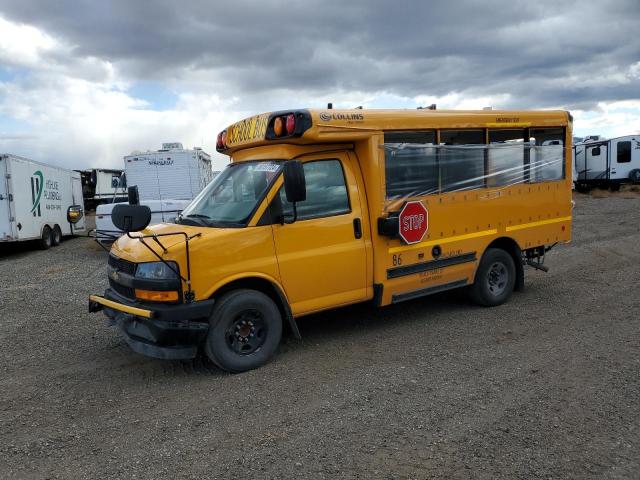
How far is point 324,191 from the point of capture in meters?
5.77

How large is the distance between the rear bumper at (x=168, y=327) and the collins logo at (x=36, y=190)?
12760 mm

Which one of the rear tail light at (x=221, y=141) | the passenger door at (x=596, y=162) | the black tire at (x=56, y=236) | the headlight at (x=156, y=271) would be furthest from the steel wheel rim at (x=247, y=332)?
the passenger door at (x=596, y=162)

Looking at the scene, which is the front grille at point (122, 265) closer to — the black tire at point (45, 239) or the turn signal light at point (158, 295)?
the turn signal light at point (158, 295)

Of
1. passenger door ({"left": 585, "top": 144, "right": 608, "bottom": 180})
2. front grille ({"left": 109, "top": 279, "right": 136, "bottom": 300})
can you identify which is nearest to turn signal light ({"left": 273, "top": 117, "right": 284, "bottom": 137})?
front grille ({"left": 109, "top": 279, "right": 136, "bottom": 300})

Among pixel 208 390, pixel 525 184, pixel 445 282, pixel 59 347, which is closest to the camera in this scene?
pixel 208 390

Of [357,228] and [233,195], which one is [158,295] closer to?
[233,195]

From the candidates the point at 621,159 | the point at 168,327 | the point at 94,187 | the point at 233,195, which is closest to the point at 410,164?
the point at 233,195

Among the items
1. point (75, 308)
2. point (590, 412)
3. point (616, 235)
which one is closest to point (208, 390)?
point (590, 412)

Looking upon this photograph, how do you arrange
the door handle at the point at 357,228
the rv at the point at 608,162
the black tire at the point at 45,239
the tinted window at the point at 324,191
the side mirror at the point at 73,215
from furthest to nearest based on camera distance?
the rv at the point at 608,162, the black tire at the point at 45,239, the side mirror at the point at 73,215, the door handle at the point at 357,228, the tinted window at the point at 324,191

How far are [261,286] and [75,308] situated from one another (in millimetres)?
4177

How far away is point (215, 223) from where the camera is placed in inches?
214

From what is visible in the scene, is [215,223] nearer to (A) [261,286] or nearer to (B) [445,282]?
(A) [261,286]

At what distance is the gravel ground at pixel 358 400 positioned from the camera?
12.0 feet

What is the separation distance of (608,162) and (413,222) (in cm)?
2792
